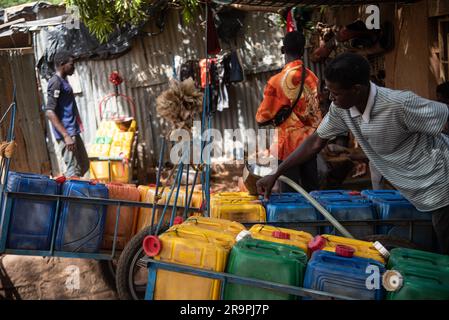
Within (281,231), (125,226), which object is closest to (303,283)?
(281,231)

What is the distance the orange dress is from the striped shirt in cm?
170

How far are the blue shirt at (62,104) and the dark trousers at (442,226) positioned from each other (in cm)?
489

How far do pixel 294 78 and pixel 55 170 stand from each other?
7121mm

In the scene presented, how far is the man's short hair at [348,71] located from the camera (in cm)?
300

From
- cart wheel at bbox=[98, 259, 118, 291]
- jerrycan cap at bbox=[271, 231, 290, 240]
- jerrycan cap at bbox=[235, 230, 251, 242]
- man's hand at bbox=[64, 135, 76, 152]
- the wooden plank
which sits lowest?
cart wheel at bbox=[98, 259, 118, 291]

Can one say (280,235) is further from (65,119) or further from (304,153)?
(65,119)

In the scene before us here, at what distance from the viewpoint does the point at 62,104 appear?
6.81 m

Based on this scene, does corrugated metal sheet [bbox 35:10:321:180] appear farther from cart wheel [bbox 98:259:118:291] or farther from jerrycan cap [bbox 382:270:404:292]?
jerrycan cap [bbox 382:270:404:292]

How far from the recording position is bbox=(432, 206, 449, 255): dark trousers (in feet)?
10.3

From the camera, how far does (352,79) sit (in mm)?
3029

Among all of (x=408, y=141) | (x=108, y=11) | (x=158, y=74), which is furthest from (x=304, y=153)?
A: (x=158, y=74)

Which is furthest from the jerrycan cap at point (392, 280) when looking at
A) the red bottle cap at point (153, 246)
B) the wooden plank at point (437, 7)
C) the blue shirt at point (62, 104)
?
the blue shirt at point (62, 104)

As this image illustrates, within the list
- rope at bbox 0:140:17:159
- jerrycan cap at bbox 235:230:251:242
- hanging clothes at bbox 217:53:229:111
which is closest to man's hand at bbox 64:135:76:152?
rope at bbox 0:140:17:159
